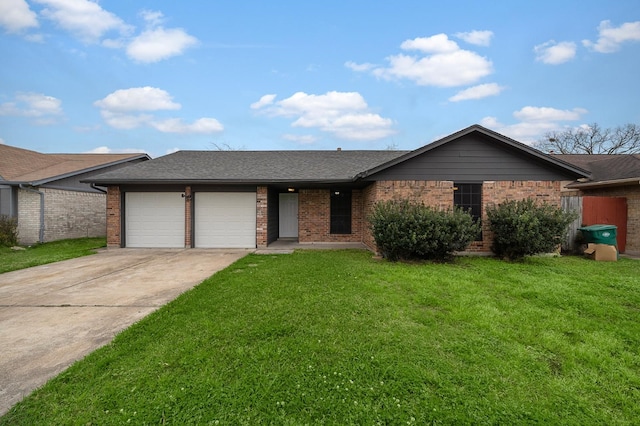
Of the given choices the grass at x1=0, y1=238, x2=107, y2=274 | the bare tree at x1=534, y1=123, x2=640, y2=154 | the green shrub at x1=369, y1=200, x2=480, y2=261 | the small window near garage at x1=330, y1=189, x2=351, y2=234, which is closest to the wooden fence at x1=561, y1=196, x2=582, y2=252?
the green shrub at x1=369, y1=200, x2=480, y2=261

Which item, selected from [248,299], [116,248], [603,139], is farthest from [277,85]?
[603,139]

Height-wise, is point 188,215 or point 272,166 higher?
point 272,166

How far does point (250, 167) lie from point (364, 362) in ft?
33.8

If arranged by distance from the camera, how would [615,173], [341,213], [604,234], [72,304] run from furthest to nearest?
[341,213], [615,173], [604,234], [72,304]

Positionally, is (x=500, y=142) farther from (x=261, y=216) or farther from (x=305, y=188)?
(x=261, y=216)

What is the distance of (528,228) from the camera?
25.6ft

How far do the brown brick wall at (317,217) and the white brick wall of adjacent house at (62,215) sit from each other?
11036 mm

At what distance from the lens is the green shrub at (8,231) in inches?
445

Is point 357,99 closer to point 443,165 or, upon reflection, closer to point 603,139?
point 443,165

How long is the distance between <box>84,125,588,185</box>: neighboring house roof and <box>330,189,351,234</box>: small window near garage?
126 cm

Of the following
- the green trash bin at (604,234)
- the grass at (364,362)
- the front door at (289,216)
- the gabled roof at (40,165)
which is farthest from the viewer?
the front door at (289,216)

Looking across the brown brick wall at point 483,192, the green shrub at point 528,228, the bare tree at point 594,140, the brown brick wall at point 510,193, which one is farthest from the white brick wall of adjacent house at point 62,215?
the bare tree at point 594,140

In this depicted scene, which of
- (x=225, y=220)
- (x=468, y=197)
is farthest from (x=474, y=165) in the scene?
(x=225, y=220)

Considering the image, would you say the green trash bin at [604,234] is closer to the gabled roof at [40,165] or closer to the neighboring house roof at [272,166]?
the neighboring house roof at [272,166]
